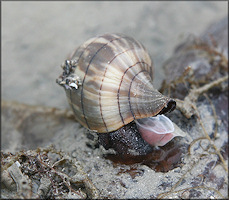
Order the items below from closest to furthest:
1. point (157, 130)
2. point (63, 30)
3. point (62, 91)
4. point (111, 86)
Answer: point (111, 86) → point (157, 130) → point (62, 91) → point (63, 30)

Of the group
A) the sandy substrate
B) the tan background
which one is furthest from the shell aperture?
the tan background

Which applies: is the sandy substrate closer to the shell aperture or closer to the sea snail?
the shell aperture

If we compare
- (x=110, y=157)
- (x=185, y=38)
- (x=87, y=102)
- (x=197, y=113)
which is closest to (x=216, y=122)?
(x=197, y=113)

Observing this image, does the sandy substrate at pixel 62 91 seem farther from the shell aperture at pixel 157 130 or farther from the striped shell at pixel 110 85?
the striped shell at pixel 110 85

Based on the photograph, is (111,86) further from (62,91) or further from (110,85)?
(62,91)

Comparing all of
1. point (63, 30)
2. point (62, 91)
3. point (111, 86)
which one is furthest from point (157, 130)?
point (63, 30)

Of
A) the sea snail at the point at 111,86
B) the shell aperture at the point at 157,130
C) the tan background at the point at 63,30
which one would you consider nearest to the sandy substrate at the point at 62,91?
the tan background at the point at 63,30
